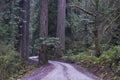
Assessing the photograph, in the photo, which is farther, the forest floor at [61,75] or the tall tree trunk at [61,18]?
the tall tree trunk at [61,18]

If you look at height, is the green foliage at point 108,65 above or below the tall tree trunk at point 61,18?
below

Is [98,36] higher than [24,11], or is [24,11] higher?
[24,11]

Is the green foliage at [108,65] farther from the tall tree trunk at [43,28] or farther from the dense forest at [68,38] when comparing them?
the tall tree trunk at [43,28]

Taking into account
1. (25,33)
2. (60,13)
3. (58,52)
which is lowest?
(58,52)

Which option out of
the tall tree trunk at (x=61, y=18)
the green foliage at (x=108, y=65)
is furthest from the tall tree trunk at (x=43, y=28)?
the tall tree trunk at (x=61, y=18)

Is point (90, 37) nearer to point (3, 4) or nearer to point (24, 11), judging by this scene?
point (24, 11)

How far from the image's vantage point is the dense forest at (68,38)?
1611 cm

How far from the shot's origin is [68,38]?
37.2 meters

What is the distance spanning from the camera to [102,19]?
2081 centimetres

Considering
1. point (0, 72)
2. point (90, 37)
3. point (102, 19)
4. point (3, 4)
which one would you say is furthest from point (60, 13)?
point (0, 72)

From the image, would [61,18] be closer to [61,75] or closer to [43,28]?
[43,28]

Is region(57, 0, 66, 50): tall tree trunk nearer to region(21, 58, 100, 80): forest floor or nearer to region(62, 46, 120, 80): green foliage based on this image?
region(62, 46, 120, 80): green foliage

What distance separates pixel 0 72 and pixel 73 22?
24.9 meters

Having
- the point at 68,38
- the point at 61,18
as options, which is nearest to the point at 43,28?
the point at 61,18
